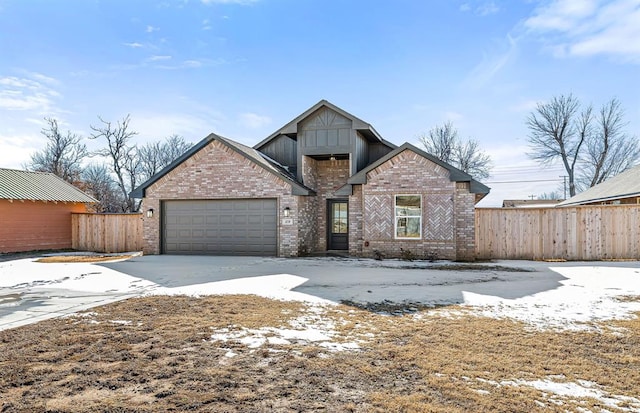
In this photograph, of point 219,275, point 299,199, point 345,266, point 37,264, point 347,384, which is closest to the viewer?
point 347,384

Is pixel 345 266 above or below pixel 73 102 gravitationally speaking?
below

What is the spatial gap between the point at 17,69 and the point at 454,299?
24.3 meters

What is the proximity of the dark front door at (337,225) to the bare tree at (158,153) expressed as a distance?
3079cm

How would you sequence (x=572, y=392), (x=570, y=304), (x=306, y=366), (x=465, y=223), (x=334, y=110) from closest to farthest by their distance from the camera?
(x=572, y=392) → (x=306, y=366) → (x=570, y=304) → (x=465, y=223) → (x=334, y=110)

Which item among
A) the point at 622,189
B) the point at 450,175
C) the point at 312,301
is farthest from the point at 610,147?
the point at 312,301

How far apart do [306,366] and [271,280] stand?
19.3 ft

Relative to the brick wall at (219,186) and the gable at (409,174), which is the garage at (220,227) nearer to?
the brick wall at (219,186)

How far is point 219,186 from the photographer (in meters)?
16.2

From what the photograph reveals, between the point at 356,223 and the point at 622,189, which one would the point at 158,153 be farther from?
the point at 622,189

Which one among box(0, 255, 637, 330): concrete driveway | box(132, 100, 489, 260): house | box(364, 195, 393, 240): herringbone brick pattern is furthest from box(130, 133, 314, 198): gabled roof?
box(0, 255, 637, 330): concrete driveway

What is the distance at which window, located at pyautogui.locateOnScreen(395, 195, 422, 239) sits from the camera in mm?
14875

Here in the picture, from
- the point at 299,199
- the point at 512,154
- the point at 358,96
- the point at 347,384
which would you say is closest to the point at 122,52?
the point at 299,199

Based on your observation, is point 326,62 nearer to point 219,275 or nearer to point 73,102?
point 219,275

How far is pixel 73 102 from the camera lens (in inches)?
1048
